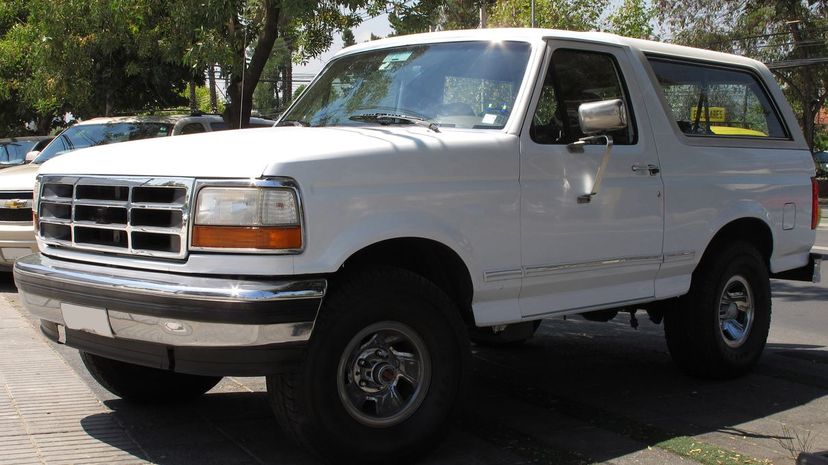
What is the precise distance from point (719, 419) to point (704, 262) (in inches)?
44.2

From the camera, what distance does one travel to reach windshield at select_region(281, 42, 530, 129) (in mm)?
5102

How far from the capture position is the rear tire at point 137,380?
5301 millimetres

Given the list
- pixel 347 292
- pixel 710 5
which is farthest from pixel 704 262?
pixel 710 5

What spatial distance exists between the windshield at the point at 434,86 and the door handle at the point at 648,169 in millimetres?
913

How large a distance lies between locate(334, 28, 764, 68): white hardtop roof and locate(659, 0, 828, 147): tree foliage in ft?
92.7

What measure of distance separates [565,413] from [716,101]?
8.04 ft

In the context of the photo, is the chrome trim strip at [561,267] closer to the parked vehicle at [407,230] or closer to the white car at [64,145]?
the parked vehicle at [407,230]

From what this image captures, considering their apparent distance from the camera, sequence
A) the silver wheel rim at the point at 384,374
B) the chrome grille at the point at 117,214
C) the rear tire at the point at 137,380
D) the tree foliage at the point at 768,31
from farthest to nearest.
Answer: the tree foliage at the point at 768,31
the rear tire at the point at 137,380
the silver wheel rim at the point at 384,374
the chrome grille at the point at 117,214

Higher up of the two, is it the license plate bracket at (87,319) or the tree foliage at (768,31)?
the tree foliage at (768,31)

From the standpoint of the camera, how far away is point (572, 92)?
539 centimetres

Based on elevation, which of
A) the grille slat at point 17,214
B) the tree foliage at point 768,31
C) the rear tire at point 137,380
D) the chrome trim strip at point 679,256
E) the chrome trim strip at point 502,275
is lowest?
the rear tire at point 137,380

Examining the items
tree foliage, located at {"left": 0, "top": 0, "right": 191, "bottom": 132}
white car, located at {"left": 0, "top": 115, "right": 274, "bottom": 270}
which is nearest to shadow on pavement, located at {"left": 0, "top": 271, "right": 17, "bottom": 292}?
white car, located at {"left": 0, "top": 115, "right": 274, "bottom": 270}

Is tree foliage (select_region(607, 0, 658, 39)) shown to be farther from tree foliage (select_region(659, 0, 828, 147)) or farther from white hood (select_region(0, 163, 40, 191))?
white hood (select_region(0, 163, 40, 191))

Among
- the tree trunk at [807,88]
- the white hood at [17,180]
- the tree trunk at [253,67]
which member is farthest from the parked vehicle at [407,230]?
the tree trunk at [807,88]
